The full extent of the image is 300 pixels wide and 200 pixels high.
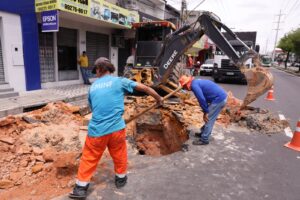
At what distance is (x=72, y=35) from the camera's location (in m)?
11.6

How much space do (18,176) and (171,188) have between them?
2367 mm

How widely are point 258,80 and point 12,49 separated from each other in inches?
315

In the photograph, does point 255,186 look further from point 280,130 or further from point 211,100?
point 280,130

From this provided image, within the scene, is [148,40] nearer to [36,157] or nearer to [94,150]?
[36,157]

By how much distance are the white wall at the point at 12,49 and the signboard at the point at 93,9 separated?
1.12m

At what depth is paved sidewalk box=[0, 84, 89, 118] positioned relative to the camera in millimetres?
6708

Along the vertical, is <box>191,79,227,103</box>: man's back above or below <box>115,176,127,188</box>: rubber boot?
above

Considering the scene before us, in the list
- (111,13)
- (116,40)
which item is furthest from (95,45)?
(111,13)

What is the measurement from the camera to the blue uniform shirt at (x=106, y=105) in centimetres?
305

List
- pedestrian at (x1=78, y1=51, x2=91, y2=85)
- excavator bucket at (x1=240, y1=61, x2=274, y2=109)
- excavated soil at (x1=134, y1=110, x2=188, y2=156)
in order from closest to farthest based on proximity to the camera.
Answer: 1. excavator bucket at (x1=240, y1=61, x2=274, y2=109)
2. excavated soil at (x1=134, y1=110, x2=188, y2=156)
3. pedestrian at (x1=78, y1=51, x2=91, y2=85)

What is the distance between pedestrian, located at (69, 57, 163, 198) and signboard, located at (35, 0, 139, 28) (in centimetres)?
651

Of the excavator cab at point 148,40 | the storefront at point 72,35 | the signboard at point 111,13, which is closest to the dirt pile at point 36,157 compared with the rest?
the excavator cab at point 148,40

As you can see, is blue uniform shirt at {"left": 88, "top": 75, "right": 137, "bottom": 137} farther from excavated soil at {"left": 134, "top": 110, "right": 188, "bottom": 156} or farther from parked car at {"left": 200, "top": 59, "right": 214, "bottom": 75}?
parked car at {"left": 200, "top": 59, "right": 214, "bottom": 75}

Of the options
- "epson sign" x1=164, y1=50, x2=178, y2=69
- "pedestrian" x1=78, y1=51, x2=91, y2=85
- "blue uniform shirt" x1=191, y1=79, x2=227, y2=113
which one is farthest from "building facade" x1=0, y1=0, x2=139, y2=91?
"blue uniform shirt" x1=191, y1=79, x2=227, y2=113
